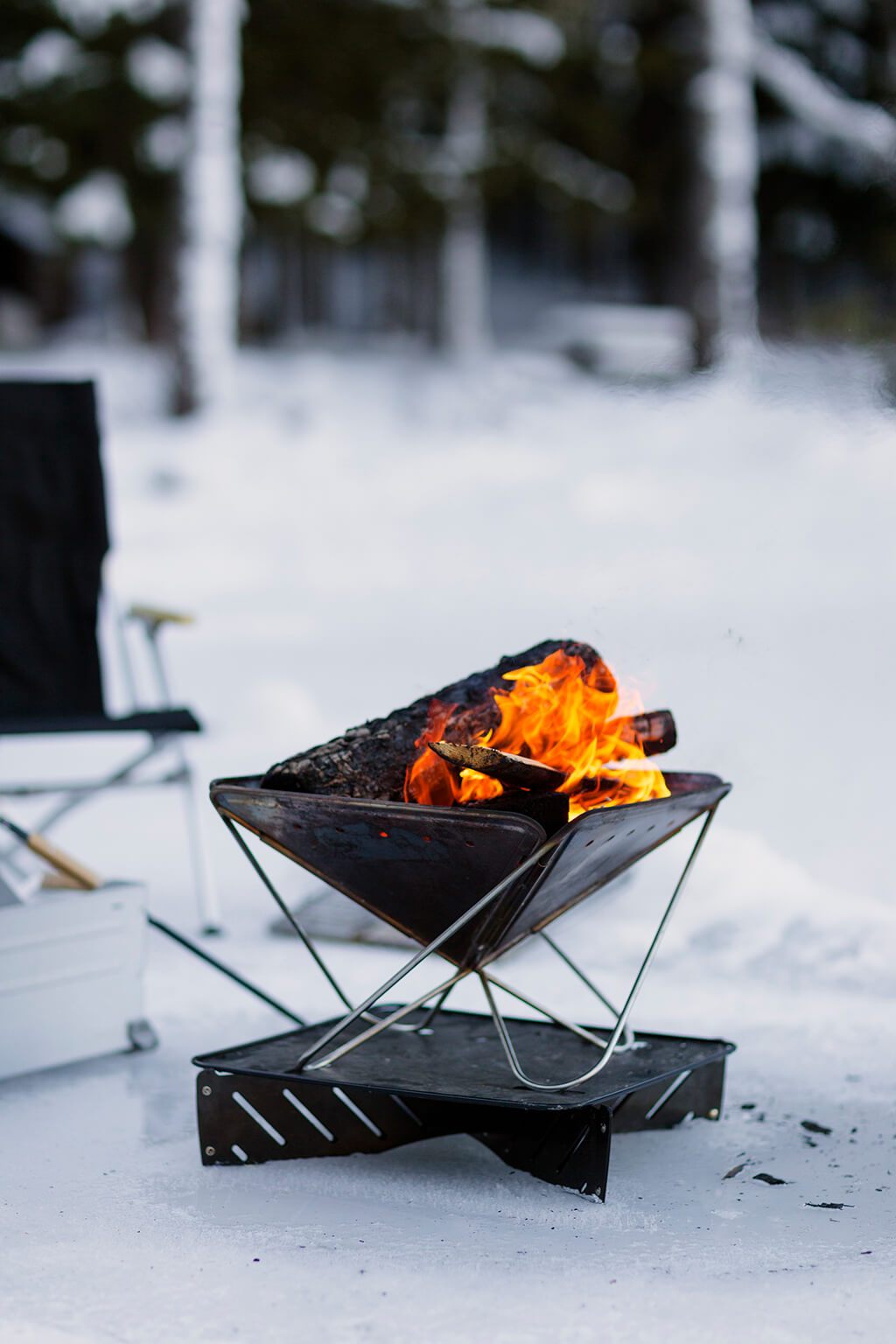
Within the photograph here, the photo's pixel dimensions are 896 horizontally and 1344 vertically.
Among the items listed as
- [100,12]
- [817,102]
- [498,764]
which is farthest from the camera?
[817,102]

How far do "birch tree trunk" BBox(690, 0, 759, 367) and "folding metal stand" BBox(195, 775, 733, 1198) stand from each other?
19.9ft

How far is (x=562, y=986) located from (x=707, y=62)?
20.9 ft

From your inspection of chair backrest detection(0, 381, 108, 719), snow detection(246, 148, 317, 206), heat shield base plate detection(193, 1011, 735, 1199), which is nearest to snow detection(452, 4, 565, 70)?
snow detection(246, 148, 317, 206)

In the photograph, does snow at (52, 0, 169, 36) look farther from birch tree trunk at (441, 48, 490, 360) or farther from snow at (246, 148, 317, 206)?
birch tree trunk at (441, 48, 490, 360)

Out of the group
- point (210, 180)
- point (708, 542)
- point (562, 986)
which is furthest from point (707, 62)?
point (562, 986)

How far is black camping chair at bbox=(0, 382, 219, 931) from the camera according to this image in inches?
118

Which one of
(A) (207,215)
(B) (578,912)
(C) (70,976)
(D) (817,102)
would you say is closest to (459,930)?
(C) (70,976)

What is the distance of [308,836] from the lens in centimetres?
171

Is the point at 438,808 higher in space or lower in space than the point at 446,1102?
higher

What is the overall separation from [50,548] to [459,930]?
1.69 meters

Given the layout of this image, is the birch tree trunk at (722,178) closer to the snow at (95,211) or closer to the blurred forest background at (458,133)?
the blurred forest background at (458,133)

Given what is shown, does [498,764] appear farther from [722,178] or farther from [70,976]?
[722,178]

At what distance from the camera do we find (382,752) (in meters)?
1.73

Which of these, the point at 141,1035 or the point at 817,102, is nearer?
the point at 141,1035
